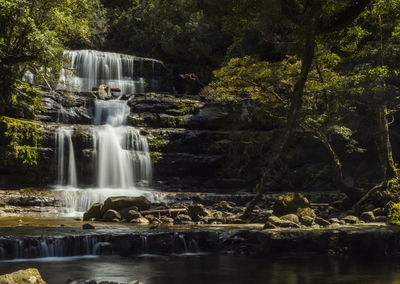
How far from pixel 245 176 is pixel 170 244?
14851mm

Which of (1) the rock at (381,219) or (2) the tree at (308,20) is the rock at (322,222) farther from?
(1) the rock at (381,219)

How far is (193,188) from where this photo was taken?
25.6 metres

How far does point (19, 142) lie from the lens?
22.9m

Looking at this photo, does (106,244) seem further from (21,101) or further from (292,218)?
(21,101)

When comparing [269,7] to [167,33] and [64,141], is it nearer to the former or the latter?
[64,141]

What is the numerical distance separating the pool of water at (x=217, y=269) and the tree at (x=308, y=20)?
362 cm

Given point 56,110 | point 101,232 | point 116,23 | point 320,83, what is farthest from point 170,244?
point 116,23

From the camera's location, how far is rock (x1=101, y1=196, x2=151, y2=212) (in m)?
17.1

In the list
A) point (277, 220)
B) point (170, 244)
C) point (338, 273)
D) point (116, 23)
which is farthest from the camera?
point (116, 23)

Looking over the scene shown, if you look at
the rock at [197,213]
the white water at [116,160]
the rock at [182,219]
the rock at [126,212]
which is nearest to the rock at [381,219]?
the rock at [197,213]

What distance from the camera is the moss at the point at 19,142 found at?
885 inches

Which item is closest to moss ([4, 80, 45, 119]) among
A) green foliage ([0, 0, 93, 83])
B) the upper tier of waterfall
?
green foliage ([0, 0, 93, 83])

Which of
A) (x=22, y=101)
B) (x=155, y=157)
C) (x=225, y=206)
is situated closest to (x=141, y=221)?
(x=225, y=206)

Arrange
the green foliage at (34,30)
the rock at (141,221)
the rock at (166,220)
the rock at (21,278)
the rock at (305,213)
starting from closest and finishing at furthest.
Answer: the rock at (21,278) < the rock at (305,213) < the rock at (141,221) < the rock at (166,220) < the green foliage at (34,30)
